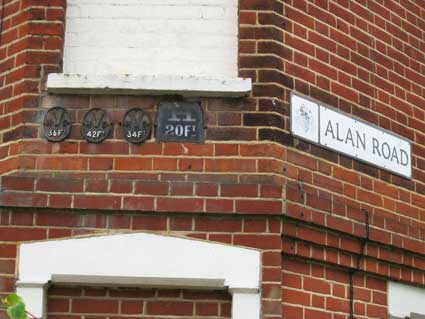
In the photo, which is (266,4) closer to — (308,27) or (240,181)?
(308,27)

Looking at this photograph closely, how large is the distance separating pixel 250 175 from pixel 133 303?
39.0 inches

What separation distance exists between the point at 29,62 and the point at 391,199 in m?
2.53

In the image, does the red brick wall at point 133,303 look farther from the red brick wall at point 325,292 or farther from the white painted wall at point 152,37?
the white painted wall at point 152,37

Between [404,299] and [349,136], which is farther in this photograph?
[404,299]

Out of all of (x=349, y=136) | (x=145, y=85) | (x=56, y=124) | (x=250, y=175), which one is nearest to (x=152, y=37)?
(x=145, y=85)

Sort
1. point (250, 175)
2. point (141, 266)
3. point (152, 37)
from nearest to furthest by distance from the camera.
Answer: point (141, 266), point (250, 175), point (152, 37)

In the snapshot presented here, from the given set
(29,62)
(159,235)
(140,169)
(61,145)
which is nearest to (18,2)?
(29,62)

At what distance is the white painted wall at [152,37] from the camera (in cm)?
512

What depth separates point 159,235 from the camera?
15.5 ft

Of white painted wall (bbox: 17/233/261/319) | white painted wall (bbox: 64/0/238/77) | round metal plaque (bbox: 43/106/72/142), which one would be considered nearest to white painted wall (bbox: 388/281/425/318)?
white painted wall (bbox: 17/233/261/319)

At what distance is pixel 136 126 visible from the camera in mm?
4930

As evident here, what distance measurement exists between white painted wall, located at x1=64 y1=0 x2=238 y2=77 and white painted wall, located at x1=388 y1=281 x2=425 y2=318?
179 cm

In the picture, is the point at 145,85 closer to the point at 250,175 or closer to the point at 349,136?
the point at 250,175

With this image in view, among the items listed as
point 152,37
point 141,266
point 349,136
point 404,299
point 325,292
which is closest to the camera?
point 141,266
